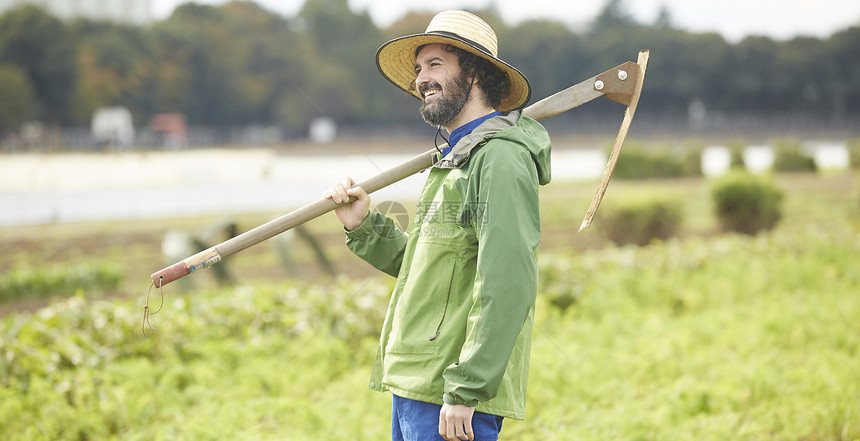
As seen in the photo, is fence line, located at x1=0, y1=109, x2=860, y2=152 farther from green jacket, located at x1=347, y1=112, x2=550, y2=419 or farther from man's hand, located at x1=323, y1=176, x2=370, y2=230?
green jacket, located at x1=347, y1=112, x2=550, y2=419

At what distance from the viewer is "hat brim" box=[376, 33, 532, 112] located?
213 centimetres

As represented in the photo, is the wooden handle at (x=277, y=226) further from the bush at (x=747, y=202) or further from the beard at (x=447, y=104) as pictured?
the bush at (x=747, y=202)

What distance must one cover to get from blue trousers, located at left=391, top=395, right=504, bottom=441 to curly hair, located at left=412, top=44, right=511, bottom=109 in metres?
0.92

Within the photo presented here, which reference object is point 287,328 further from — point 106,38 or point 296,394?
point 106,38

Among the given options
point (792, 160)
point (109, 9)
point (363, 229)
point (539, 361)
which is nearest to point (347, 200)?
point (363, 229)

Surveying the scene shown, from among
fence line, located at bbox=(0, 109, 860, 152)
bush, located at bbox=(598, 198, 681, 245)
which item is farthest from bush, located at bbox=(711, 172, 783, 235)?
fence line, located at bbox=(0, 109, 860, 152)

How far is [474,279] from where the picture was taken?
2.10 m

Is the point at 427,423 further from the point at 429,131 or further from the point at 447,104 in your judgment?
the point at 429,131

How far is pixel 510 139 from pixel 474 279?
409mm

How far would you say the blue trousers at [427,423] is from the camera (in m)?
2.02

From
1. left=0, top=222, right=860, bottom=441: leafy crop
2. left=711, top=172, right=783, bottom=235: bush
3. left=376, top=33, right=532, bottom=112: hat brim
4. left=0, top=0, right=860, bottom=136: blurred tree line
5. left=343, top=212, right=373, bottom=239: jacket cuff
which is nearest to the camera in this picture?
left=376, top=33, right=532, bottom=112: hat brim

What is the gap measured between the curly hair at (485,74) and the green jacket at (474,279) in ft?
0.38

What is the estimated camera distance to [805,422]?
146 inches

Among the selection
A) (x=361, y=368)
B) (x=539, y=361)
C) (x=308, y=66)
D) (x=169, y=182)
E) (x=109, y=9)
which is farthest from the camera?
(x=109, y=9)
